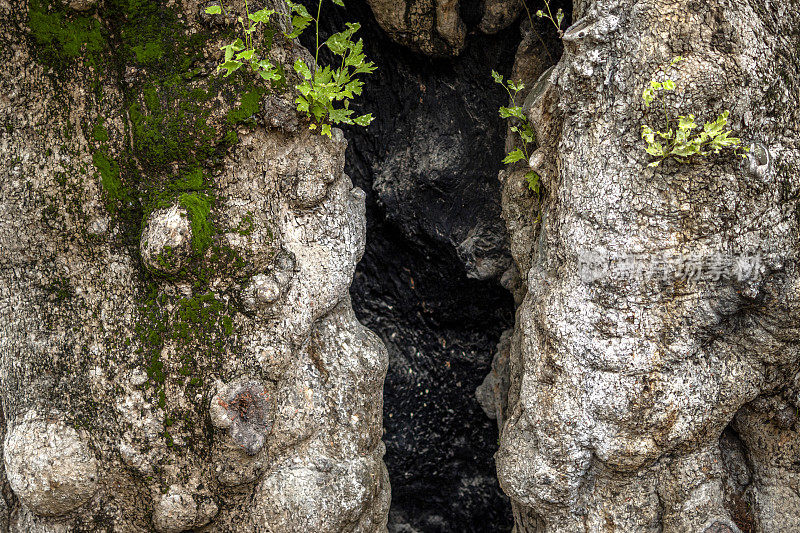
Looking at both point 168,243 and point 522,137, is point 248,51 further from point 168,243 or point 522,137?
point 522,137

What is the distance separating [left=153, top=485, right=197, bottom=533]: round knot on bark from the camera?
2455mm

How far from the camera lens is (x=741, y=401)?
95.6 inches

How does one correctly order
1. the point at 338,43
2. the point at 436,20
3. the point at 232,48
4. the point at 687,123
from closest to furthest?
the point at 687,123 < the point at 232,48 < the point at 338,43 < the point at 436,20

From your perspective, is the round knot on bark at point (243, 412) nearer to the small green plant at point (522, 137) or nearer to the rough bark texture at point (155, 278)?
the rough bark texture at point (155, 278)

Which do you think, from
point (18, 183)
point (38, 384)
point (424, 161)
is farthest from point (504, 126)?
point (38, 384)

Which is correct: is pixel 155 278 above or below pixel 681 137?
below

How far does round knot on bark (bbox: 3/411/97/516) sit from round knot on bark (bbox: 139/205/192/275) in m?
0.70

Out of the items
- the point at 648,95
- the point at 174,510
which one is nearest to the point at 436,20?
the point at 648,95

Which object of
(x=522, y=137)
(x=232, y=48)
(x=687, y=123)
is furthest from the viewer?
(x=522, y=137)

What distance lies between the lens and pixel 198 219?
237 cm

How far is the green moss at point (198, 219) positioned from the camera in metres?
2.36

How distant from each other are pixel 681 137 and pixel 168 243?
172 cm

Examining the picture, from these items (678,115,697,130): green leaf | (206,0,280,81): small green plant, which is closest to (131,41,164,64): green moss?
(206,0,280,81): small green plant

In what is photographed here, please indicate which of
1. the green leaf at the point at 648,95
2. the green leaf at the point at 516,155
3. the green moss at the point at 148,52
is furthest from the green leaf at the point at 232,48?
the green leaf at the point at 648,95
